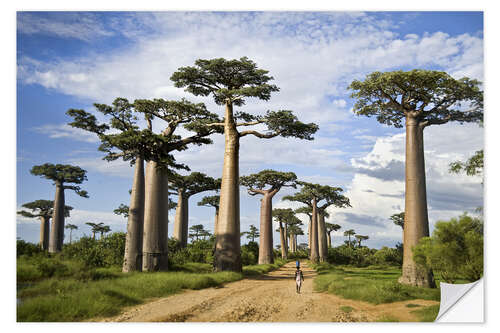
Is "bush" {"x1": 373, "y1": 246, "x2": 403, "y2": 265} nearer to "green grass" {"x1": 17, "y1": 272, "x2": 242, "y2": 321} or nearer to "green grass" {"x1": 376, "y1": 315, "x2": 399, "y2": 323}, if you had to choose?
"green grass" {"x1": 376, "y1": 315, "x2": 399, "y2": 323}

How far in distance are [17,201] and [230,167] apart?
316 inches

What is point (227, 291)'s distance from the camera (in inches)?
395

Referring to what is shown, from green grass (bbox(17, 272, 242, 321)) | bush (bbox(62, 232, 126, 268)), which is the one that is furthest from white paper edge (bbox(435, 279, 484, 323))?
bush (bbox(62, 232, 126, 268))

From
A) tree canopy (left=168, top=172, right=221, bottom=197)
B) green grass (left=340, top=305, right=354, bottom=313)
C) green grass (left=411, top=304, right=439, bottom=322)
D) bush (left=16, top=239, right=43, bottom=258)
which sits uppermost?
tree canopy (left=168, top=172, right=221, bottom=197)

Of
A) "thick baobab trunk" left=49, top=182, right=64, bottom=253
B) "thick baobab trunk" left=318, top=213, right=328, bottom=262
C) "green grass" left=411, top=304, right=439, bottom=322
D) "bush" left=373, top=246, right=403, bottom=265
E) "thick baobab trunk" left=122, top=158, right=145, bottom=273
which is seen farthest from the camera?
"thick baobab trunk" left=318, top=213, right=328, bottom=262

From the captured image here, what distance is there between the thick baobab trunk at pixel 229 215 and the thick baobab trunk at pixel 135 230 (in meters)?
2.95

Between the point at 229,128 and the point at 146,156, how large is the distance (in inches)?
137

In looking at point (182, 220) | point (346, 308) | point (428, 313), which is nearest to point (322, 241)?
point (182, 220)

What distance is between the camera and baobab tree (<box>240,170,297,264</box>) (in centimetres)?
2605

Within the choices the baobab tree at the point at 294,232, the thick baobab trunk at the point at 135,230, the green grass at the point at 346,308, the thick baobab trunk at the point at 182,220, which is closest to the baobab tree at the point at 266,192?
the thick baobab trunk at the point at 182,220

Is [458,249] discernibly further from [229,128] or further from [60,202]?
[60,202]

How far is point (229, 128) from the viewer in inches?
599

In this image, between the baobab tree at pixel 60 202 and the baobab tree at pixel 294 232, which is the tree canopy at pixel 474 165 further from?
the baobab tree at pixel 294 232
